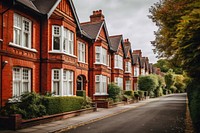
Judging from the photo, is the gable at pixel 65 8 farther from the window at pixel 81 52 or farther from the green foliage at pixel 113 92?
the green foliage at pixel 113 92

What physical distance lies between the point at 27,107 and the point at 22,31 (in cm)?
534


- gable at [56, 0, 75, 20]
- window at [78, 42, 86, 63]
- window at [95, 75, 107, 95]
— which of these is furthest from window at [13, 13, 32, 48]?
window at [95, 75, 107, 95]

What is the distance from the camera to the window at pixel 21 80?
1501 centimetres

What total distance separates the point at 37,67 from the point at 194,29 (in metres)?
13.5

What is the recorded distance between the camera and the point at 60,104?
16.3 metres

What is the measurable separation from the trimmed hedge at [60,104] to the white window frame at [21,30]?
13.6ft

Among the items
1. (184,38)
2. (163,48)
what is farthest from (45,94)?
(184,38)

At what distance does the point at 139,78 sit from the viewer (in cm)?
4688

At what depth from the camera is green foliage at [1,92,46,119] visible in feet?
42.5

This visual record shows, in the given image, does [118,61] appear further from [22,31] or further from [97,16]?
[22,31]

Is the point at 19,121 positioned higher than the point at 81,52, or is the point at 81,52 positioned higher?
the point at 81,52

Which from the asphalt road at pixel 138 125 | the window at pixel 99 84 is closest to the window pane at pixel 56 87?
the asphalt road at pixel 138 125

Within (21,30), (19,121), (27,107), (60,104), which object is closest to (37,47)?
(21,30)

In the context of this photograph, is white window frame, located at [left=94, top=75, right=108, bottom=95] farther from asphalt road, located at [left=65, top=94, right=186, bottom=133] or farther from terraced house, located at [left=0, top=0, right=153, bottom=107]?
asphalt road, located at [left=65, top=94, right=186, bottom=133]
